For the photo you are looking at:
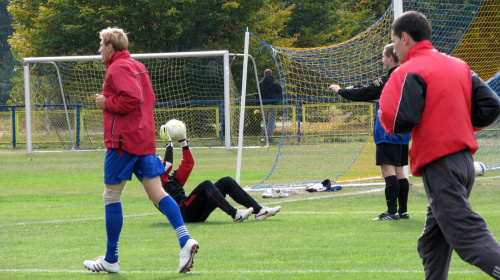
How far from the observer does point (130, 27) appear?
32.9 meters

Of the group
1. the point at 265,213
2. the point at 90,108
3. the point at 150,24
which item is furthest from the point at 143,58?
the point at 265,213

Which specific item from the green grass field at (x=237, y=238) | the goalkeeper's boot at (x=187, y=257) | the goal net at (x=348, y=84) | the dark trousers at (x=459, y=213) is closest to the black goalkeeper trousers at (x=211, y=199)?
the green grass field at (x=237, y=238)

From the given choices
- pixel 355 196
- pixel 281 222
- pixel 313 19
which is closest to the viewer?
pixel 281 222

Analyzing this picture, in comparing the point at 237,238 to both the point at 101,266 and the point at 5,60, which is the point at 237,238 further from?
the point at 5,60

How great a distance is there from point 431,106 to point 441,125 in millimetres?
122

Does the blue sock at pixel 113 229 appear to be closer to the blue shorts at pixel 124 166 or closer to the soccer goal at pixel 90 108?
the blue shorts at pixel 124 166

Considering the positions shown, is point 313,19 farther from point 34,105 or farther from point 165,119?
point 34,105

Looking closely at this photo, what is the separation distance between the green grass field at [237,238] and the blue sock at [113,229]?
0.16 metres

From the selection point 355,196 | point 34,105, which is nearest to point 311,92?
point 355,196

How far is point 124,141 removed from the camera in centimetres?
620

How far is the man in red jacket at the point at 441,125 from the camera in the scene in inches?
174

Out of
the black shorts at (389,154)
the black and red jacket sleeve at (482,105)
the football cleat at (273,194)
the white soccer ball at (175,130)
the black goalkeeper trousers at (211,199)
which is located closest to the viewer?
the black and red jacket sleeve at (482,105)

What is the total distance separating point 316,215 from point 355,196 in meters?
2.21

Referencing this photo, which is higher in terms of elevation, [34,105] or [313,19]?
[313,19]
